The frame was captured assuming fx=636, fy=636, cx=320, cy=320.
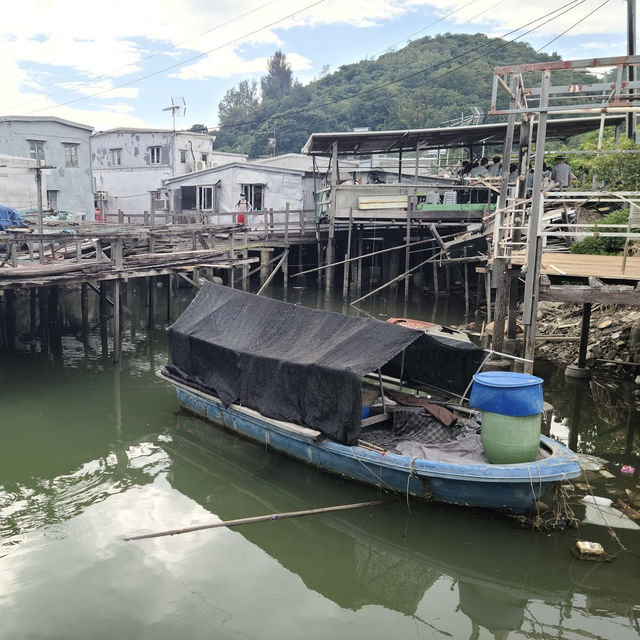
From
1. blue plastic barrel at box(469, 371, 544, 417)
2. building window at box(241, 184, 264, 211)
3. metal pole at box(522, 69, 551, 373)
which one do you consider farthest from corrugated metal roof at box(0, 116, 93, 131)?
blue plastic barrel at box(469, 371, 544, 417)

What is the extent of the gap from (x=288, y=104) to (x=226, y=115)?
15.6 metres

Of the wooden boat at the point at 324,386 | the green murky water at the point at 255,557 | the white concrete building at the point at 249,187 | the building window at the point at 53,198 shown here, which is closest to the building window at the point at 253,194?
the white concrete building at the point at 249,187

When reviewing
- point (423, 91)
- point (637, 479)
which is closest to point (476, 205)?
point (637, 479)

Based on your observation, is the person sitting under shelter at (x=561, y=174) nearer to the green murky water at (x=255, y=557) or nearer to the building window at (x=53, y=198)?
the green murky water at (x=255, y=557)

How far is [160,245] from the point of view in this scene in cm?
2188

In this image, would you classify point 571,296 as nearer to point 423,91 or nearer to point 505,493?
point 505,493

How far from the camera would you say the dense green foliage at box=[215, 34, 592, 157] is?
52.8 metres

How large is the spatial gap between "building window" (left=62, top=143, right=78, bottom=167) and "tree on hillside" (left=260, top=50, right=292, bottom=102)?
2540 inches

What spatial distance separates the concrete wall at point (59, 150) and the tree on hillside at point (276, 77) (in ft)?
211

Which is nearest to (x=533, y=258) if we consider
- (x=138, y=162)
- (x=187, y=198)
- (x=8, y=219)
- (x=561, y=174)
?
(x=561, y=174)

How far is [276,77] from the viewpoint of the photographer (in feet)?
309

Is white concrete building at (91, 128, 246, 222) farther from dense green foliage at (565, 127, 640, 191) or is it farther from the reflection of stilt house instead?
dense green foliage at (565, 127, 640, 191)

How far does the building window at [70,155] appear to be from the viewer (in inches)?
1282

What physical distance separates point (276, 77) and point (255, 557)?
313 feet
